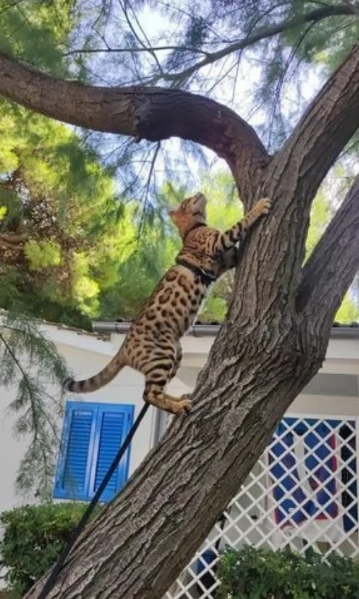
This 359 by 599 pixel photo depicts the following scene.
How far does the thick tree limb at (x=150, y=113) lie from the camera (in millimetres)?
2227

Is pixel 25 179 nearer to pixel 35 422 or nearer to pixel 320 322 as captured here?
pixel 35 422

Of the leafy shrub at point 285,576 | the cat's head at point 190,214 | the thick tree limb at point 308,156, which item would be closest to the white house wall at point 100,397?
the leafy shrub at point 285,576

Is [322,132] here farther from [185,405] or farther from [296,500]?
[296,500]

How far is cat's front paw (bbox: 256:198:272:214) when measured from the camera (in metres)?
2.04

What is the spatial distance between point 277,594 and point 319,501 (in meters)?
1.84

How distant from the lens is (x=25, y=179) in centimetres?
524

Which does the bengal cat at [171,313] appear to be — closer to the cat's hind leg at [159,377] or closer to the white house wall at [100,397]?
→ the cat's hind leg at [159,377]

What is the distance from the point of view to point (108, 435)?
5977 mm

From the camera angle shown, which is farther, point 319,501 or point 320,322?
point 319,501

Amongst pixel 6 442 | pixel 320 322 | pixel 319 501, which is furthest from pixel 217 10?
pixel 6 442

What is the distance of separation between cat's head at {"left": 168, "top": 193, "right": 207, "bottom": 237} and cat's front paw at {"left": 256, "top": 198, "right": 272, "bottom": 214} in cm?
79

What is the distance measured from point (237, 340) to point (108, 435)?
4.35 m

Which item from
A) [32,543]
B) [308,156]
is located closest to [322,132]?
[308,156]

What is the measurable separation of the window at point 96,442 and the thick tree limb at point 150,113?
3863mm
